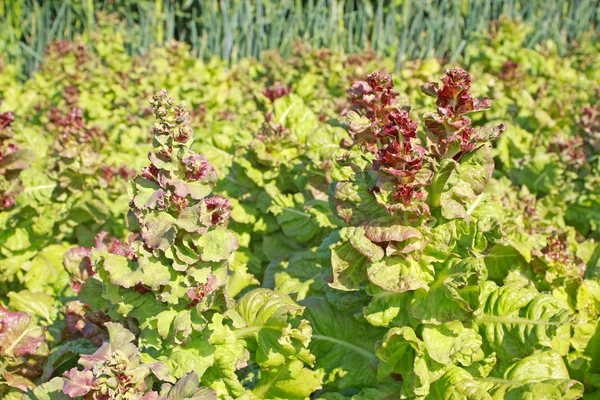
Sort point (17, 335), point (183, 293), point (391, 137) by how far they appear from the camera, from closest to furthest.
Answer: point (391, 137), point (183, 293), point (17, 335)

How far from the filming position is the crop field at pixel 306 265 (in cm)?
212

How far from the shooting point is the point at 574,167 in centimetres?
419

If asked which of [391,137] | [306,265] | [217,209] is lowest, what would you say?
[306,265]

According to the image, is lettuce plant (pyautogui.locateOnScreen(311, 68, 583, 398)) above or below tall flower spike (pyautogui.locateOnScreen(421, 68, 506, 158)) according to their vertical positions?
below

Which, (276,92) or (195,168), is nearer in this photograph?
(195,168)

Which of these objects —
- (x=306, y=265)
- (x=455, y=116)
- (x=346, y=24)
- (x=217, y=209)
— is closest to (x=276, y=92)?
(x=306, y=265)

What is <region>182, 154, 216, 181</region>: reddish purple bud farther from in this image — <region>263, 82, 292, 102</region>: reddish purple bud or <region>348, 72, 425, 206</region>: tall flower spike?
<region>263, 82, 292, 102</region>: reddish purple bud

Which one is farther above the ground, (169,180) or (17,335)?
(169,180)

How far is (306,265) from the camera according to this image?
313 centimetres

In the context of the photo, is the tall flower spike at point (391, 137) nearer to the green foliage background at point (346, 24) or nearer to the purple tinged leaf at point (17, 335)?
the purple tinged leaf at point (17, 335)

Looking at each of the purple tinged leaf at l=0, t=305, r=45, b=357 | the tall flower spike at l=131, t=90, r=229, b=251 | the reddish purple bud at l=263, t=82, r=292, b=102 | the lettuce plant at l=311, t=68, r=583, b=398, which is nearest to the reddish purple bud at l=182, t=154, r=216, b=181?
the tall flower spike at l=131, t=90, r=229, b=251

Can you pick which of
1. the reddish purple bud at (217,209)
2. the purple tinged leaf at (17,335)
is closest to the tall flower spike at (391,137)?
the reddish purple bud at (217,209)

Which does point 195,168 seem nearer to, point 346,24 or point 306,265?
Answer: point 306,265

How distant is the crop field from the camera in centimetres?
212
